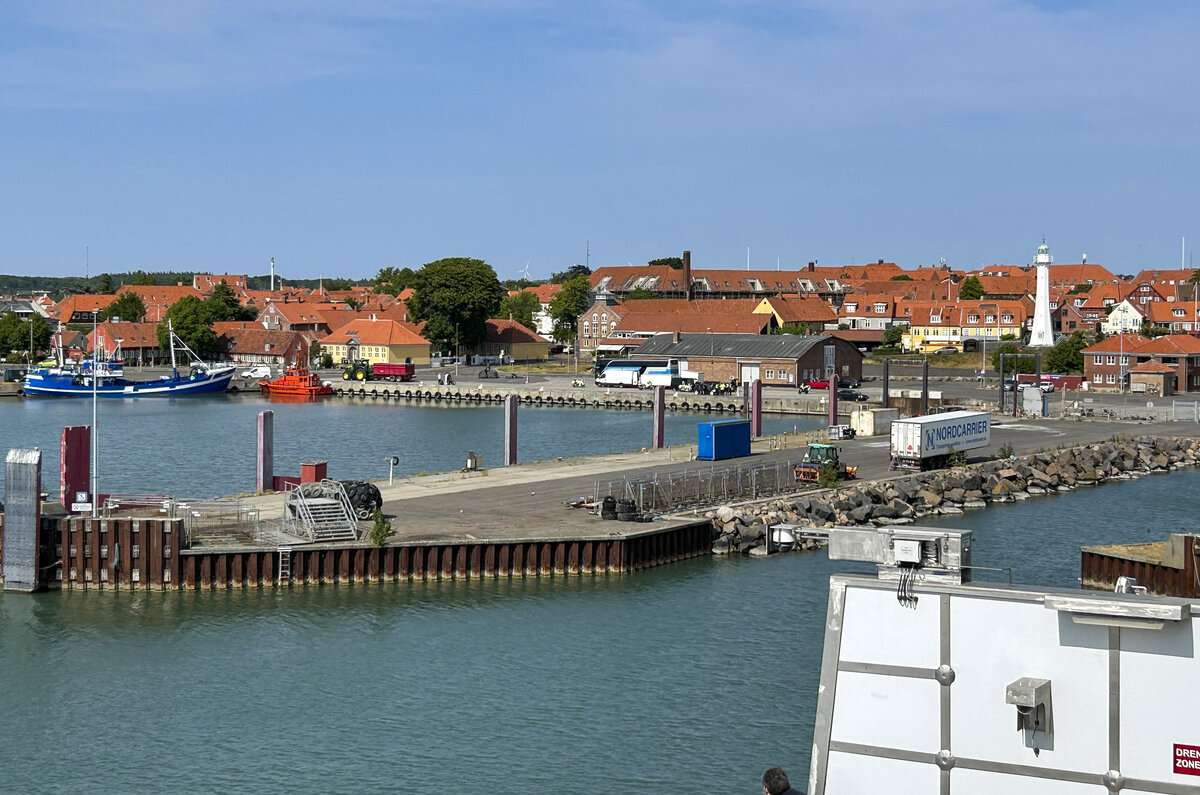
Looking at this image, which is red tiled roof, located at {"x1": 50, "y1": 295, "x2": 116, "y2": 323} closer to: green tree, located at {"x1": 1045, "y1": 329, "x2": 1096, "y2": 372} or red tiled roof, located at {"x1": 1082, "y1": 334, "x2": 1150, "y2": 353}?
green tree, located at {"x1": 1045, "y1": 329, "x2": 1096, "y2": 372}

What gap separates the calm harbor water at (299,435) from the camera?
59844mm

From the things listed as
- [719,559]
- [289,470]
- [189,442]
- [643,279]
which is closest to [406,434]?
[189,442]

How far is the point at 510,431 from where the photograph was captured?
2130 inches

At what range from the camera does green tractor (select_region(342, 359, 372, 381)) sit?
4596 inches

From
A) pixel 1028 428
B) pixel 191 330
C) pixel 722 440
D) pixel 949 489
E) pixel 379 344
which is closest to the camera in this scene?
pixel 949 489

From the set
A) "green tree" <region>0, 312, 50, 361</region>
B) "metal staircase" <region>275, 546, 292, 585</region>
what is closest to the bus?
"green tree" <region>0, 312, 50, 361</region>

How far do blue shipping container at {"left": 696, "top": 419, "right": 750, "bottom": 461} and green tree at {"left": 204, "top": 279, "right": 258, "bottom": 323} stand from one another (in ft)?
Answer: 322

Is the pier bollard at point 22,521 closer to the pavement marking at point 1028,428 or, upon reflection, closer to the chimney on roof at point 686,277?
the pavement marking at point 1028,428

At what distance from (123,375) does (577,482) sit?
281 feet

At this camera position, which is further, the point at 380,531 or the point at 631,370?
the point at 631,370

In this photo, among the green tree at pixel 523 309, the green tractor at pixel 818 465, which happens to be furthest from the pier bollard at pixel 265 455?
the green tree at pixel 523 309

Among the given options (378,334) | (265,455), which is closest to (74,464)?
(265,455)

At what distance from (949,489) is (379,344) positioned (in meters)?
83.9

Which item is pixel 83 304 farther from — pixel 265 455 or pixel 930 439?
pixel 930 439
